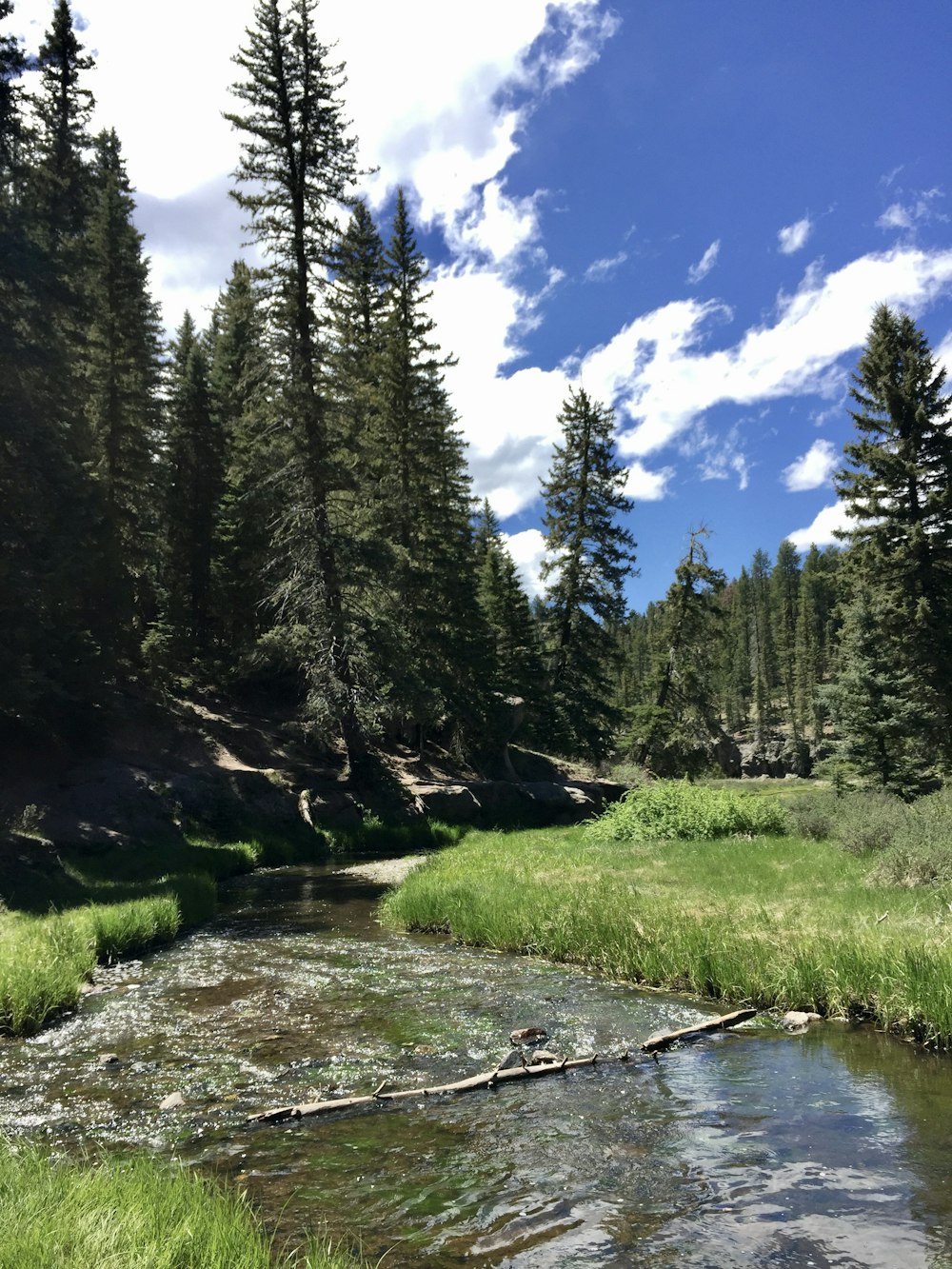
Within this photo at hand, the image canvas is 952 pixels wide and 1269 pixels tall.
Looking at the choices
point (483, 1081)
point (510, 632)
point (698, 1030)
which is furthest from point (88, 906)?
point (510, 632)

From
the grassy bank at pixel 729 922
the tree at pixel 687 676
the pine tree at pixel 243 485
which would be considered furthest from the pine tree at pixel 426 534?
the grassy bank at pixel 729 922

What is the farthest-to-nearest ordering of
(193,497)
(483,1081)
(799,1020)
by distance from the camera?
(193,497) < (799,1020) < (483,1081)

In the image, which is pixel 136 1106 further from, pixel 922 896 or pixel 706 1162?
pixel 922 896

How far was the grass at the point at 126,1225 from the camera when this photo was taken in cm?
357

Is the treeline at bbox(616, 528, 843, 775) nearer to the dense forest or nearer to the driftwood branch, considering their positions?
the dense forest

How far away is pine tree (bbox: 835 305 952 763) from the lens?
27.9 meters

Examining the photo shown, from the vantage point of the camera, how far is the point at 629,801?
23844 mm

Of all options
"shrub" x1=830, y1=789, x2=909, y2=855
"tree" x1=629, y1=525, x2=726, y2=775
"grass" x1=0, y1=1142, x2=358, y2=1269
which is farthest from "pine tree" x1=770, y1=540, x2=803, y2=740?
"grass" x1=0, y1=1142, x2=358, y2=1269

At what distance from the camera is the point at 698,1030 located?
8.39m

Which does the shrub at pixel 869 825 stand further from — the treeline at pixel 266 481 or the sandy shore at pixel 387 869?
the treeline at pixel 266 481

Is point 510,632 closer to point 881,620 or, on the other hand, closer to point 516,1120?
point 881,620

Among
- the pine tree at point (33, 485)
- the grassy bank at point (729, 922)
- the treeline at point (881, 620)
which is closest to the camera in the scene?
the grassy bank at point (729, 922)

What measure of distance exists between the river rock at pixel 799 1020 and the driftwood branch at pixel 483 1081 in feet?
1.82

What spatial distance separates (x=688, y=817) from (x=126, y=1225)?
19.6 meters
